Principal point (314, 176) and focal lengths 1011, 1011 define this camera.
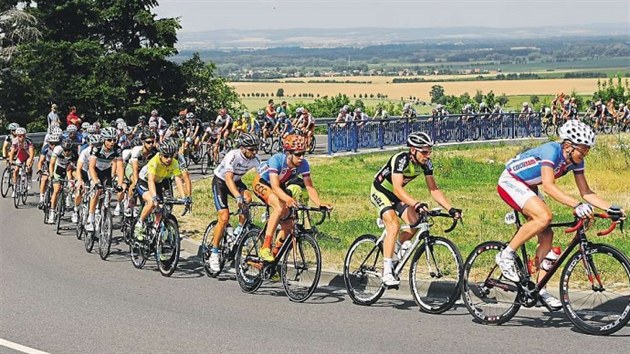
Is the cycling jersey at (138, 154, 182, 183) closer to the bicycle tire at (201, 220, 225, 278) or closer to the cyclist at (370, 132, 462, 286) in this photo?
the bicycle tire at (201, 220, 225, 278)

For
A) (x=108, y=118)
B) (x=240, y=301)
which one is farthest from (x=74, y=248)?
(x=108, y=118)

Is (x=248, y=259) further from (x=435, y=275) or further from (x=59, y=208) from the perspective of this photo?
(x=59, y=208)

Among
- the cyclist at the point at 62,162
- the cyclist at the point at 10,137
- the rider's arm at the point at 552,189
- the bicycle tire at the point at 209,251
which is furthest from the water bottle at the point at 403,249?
the cyclist at the point at 10,137

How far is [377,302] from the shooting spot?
11.8 meters

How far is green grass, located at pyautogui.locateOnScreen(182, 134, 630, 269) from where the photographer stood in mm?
16109

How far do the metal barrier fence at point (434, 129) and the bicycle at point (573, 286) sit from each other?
26.1 m

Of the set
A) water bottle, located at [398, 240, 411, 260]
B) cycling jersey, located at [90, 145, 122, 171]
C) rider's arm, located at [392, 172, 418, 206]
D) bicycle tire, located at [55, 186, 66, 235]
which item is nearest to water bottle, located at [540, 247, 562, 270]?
rider's arm, located at [392, 172, 418, 206]

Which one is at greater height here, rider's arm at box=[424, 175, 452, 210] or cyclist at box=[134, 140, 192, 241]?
rider's arm at box=[424, 175, 452, 210]

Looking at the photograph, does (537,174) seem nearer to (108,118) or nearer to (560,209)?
(560,209)

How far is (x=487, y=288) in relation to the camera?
10.6m

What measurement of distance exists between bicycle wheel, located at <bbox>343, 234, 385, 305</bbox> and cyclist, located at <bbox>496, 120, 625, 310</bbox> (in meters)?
1.81

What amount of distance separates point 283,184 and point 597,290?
4.28 metres

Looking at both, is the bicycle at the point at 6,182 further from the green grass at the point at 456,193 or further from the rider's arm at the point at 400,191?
the rider's arm at the point at 400,191

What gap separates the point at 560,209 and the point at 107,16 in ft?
115
